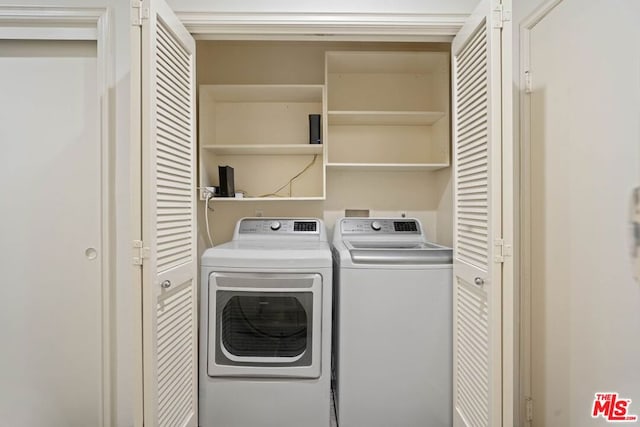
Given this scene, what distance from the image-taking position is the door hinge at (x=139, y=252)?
1.25 meters

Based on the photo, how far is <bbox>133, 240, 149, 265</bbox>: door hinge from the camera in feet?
4.11

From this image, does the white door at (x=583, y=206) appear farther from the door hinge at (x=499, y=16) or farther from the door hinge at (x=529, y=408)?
the door hinge at (x=499, y=16)

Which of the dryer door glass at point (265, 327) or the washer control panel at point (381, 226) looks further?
the washer control panel at point (381, 226)

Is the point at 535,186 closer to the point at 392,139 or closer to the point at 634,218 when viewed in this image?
the point at 634,218

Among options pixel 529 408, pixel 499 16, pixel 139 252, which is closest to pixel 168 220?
pixel 139 252

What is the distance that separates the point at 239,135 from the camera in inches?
98.5

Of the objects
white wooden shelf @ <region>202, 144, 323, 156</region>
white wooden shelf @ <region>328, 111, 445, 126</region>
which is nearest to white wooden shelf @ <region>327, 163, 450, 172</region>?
white wooden shelf @ <region>202, 144, 323, 156</region>

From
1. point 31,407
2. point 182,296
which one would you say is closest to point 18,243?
point 31,407

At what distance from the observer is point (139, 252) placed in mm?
1255

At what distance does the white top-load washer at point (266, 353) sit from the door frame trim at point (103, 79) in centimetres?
45

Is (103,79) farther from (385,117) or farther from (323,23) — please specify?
(385,117)

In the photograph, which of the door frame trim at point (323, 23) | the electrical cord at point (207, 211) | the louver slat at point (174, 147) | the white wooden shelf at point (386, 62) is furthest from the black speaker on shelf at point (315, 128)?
the louver slat at point (174, 147)

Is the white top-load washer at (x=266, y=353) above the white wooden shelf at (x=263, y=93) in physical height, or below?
below

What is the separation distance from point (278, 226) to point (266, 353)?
81 cm
